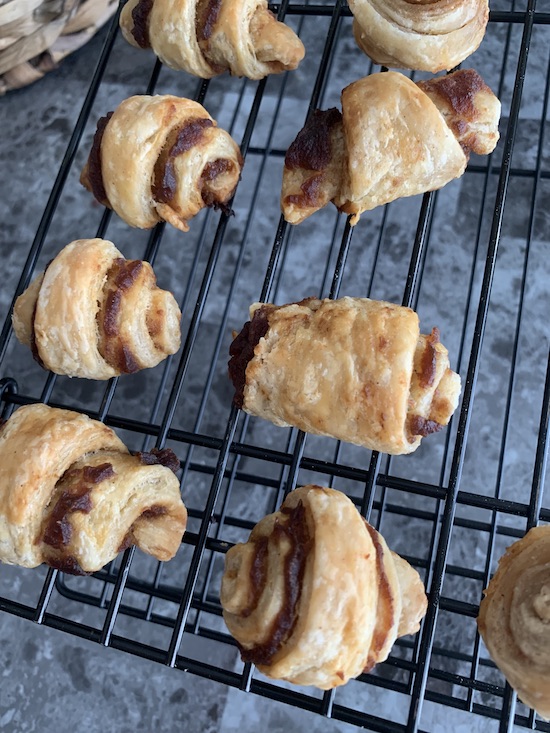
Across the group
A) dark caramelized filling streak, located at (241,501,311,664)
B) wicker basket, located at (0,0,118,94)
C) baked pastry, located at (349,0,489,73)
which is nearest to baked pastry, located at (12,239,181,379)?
dark caramelized filling streak, located at (241,501,311,664)

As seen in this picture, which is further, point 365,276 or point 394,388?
point 365,276

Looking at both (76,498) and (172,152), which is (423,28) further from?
(76,498)

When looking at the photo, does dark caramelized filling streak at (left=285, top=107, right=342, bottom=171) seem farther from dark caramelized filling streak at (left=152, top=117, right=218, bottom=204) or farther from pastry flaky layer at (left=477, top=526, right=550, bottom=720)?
pastry flaky layer at (left=477, top=526, right=550, bottom=720)

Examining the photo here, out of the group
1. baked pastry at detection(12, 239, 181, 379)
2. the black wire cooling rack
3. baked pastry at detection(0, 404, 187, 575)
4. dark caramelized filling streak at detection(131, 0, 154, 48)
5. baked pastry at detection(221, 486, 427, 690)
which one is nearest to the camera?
baked pastry at detection(221, 486, 427, 690)

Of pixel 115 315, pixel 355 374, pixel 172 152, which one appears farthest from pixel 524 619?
pixel 172 152

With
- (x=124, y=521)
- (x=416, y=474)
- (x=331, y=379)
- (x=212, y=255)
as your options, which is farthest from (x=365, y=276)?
(x=124, y=521)

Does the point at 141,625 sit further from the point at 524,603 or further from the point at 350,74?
the point at 350,74
